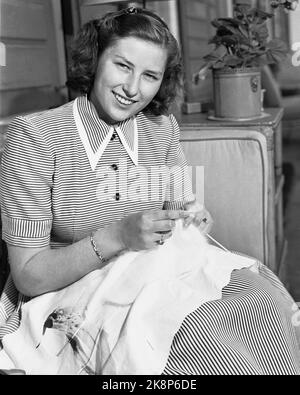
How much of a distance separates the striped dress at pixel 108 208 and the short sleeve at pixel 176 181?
0.06 m

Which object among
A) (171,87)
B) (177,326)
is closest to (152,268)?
(177,326)

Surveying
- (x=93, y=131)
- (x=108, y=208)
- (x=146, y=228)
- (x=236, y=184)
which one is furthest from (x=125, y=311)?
(x=236, y=184)

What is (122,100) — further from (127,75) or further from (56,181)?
(56,181)

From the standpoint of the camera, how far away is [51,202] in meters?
1.14

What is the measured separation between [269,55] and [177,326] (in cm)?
118

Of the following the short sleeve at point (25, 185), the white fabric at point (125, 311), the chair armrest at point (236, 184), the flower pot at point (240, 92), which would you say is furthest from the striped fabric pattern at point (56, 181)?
the flower pot at point (240, 92)

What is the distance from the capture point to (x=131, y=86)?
1.14 m

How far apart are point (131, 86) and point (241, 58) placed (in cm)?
83

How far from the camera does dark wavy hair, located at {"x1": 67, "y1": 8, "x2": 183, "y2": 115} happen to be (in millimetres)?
1157

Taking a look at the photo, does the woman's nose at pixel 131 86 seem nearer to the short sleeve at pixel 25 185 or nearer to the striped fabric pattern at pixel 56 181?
the striped fabric pattern at pixel 56 181

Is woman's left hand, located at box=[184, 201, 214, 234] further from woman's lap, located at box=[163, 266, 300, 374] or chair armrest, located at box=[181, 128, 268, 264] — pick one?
chair armrest, located at box=[181, 128, 268, 264]

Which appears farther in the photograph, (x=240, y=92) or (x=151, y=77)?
(x=240, y=92)

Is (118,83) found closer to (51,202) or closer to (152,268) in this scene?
(51,202)

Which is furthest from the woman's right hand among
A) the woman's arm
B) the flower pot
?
the flower pot
